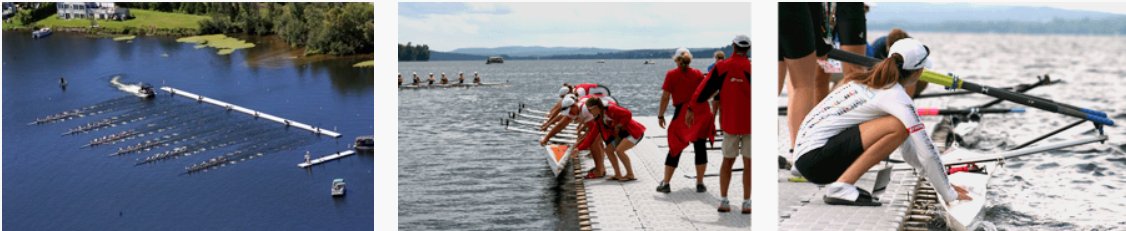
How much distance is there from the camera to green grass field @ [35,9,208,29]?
7375 mm

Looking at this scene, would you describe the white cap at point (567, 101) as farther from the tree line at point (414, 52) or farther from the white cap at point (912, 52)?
the white cap at point (912, 52)

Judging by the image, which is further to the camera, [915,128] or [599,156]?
[599,156]

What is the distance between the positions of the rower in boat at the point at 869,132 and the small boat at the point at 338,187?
2.21 m

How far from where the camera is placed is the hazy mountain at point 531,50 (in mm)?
7238

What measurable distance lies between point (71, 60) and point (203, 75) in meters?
0.67

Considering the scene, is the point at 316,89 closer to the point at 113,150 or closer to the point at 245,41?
the point at 245,41

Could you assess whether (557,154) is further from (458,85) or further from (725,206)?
(725,206)

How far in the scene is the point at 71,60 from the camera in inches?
293

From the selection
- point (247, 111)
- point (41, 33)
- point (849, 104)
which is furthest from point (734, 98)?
point (41, 33)

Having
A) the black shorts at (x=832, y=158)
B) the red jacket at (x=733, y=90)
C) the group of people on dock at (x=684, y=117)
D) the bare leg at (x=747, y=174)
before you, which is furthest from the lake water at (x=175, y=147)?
the black shorts at (x=832, y=158)

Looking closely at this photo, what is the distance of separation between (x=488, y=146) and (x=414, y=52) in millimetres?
598

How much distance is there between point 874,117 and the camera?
6.16 meters

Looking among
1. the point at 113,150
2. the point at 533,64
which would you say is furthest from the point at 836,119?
the point at 113,150

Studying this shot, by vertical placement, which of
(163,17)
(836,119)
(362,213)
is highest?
(163,17)
